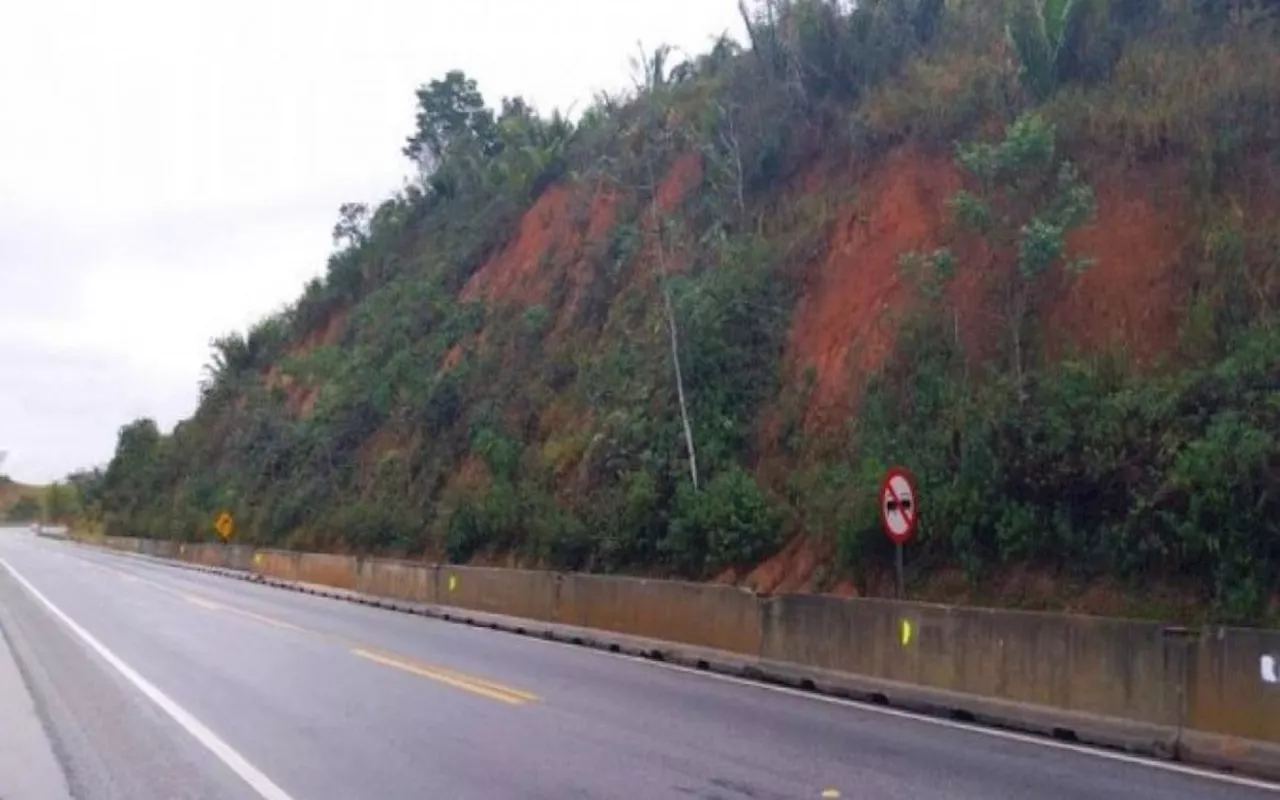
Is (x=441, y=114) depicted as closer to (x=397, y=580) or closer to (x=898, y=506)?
(x=397, y=580)

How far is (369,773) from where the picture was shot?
12.0m

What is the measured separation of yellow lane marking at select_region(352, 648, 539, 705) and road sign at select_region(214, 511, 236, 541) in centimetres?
4069

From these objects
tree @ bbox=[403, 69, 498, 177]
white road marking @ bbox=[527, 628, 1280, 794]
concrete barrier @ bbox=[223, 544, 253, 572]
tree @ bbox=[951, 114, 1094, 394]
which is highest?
tree @ bbox=[403, 69, 498, 177]

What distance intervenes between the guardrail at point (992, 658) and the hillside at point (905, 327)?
2.70 m

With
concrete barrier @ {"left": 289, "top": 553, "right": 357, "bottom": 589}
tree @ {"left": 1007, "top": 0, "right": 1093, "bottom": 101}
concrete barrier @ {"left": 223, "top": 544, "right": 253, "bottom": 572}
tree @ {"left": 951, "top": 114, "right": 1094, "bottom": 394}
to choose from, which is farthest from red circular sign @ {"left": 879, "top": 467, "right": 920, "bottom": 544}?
concrete barrier @ {"left": 223, "top": 544, "right": 253, "bottom": 572}

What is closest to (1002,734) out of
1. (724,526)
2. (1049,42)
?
(724,526)

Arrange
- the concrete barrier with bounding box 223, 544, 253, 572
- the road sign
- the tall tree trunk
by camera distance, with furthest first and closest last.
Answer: the road sign, the concrete barrier with bounding box 223, 544, 253, 572, the tall tree trunk

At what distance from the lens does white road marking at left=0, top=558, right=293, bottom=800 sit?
454 inches

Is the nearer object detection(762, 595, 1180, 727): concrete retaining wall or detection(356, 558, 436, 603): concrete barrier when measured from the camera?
detection(762, 595, 1180, 727): concrete retaining wall

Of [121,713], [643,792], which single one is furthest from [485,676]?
[643,792]

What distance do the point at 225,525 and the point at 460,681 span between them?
44590 mm

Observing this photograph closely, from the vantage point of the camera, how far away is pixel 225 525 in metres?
60.7

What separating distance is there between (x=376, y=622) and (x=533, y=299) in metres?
18.0

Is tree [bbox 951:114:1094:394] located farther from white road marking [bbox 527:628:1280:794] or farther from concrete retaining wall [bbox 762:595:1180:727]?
white road marking [bbox 527:628:1280:794]
